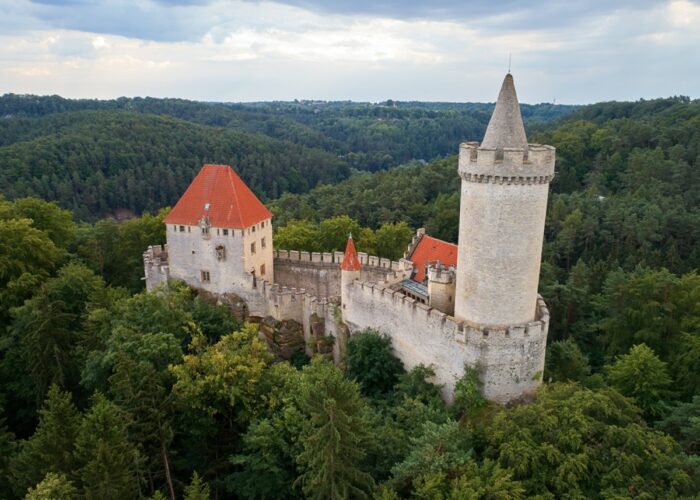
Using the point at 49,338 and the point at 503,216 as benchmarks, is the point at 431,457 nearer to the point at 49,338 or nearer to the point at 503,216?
the point at 503,216

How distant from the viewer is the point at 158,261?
36406 millimetres

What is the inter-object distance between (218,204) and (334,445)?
62.7ft

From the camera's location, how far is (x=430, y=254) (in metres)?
33.5

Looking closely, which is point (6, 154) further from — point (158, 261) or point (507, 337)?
point (507, 337)

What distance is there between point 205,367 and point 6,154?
9242 centimetres

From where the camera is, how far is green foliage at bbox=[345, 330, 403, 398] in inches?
1104

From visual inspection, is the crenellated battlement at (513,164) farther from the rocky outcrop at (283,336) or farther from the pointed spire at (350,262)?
the rocky outcrop at (283,336)

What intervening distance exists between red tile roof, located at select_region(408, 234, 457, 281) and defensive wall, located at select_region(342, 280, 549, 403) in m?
5.68

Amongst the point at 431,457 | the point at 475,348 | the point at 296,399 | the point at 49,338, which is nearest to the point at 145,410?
the point at 296,399

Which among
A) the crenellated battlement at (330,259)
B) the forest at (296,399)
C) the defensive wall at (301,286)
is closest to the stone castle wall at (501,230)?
the forest at (296,399)

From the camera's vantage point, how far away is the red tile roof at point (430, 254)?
32.5 metres

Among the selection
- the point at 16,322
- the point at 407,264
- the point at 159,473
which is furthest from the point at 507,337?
the point at 16,322

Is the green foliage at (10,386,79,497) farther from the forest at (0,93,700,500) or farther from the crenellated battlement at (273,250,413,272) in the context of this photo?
the crenellated battlement at (273,250,413,272)

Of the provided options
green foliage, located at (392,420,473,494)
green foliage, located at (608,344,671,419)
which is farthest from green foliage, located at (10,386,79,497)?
green foliage, located at (608,344,671,419)
